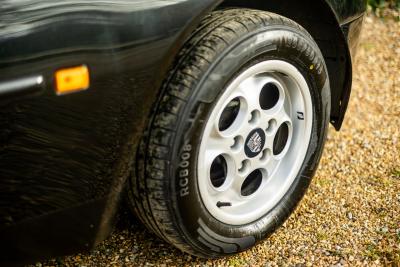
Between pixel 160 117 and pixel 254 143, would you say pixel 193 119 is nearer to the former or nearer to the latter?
pixel 160 117

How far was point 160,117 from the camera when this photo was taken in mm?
1999

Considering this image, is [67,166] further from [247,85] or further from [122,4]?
[247,85]

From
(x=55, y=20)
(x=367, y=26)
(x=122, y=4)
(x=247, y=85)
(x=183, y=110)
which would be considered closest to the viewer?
(x=55, y=20)

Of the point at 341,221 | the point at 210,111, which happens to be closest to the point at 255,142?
the point at 210,111

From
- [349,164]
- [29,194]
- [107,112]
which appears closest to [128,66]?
[107,112]

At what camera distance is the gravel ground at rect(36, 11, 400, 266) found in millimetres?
2553

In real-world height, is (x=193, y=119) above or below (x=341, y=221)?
above

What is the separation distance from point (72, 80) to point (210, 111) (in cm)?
55

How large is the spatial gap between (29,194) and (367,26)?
3.93m

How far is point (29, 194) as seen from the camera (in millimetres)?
1806

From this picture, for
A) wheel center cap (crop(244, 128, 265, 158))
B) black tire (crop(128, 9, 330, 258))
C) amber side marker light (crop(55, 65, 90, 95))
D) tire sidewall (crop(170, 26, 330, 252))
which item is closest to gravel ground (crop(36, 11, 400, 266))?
tire sidewall (crop(170, 26, 330, 252))

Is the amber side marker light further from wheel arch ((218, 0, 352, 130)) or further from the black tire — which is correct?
wheel arch ((218, 0, 352, 130))

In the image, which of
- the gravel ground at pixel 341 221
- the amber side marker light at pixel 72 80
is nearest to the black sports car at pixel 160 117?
the amber side marker light at pixel 72 80

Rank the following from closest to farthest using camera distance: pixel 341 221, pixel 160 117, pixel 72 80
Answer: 1. pixel 72 80
2. pixel 160 117
3. pixel 341 221
